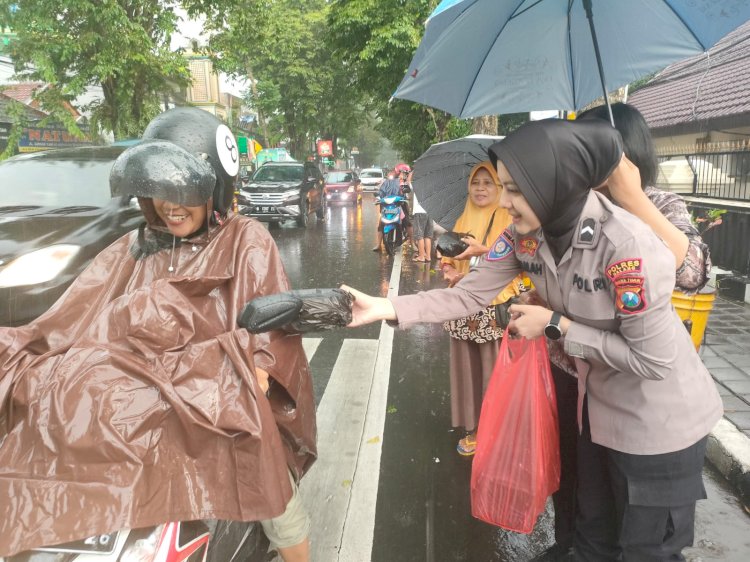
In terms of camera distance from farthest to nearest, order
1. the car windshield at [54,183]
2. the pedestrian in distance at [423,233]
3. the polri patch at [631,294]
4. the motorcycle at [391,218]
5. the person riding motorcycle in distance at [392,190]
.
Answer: the person riding motorcycle in distance at [392,190] < the motorcycle at [391,218] < the pedestrian in distance at [423,233] < the car windshield at [54,183] < the polri patch at [631,294]

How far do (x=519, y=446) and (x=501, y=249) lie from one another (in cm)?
73

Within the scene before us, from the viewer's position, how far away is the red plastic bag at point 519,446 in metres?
1.91

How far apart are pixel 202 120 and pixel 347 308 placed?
3.26ft

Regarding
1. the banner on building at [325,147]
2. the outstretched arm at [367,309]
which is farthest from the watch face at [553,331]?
the banner on building at [325,147]

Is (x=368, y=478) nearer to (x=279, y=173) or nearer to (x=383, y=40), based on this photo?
(x=383, y=40)

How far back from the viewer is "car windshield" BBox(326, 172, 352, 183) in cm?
2460

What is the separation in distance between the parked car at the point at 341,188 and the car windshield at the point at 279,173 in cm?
777

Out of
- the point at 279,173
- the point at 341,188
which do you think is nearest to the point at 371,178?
the point at 341,188

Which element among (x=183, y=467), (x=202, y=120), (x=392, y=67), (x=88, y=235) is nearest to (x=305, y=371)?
(x=183, y=467)

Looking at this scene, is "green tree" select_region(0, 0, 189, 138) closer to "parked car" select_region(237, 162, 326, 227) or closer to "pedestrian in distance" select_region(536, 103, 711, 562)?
"parked car" select_region(237, 162, 326, 227)

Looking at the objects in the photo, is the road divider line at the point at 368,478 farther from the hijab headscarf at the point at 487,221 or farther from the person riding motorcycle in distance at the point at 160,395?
the hijab headscarf at the point at 487,221

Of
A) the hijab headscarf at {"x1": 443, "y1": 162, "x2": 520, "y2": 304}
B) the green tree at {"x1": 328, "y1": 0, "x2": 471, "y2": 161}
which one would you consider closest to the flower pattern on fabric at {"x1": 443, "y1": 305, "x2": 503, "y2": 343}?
the hijab headscarf at {"x1": 443, "y1": 162, "x2": 520, "y2": 304}

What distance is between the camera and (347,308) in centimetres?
167

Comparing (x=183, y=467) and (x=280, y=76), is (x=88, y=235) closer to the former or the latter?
(x=183, y=467)
